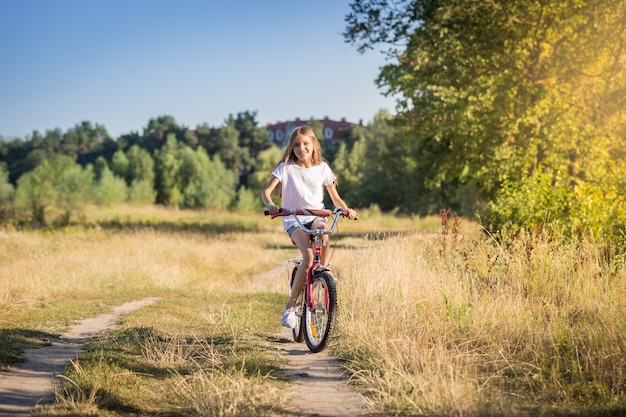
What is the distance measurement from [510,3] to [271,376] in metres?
15.6

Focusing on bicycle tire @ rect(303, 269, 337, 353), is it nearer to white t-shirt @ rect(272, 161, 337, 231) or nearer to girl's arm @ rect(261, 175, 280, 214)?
white t-shirt @ rect(272, 161, 337, 231)

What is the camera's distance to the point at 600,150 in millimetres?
18391

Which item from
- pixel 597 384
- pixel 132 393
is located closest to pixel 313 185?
pixel 132 393

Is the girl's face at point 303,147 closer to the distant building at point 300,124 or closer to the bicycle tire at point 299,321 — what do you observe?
the bicycle tire at point 299,321

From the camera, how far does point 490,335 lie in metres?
5.89

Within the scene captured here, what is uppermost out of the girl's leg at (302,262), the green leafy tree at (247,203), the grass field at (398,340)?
the girl's leg at (302,262)

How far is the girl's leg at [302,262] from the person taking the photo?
627cm

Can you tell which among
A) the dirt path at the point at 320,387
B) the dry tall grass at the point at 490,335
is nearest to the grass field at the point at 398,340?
the dry tall grass at the point at 490,335

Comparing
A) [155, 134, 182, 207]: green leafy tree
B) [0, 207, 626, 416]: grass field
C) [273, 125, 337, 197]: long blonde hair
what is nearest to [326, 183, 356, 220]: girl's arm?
[273, 125, 337, 197]: long blonde hair

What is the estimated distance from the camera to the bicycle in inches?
234

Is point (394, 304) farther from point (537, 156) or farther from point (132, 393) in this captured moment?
point (537, 156)

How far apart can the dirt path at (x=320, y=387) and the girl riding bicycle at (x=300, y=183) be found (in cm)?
62

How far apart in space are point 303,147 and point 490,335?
252 centimetres

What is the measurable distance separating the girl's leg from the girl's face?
0.75 meters
